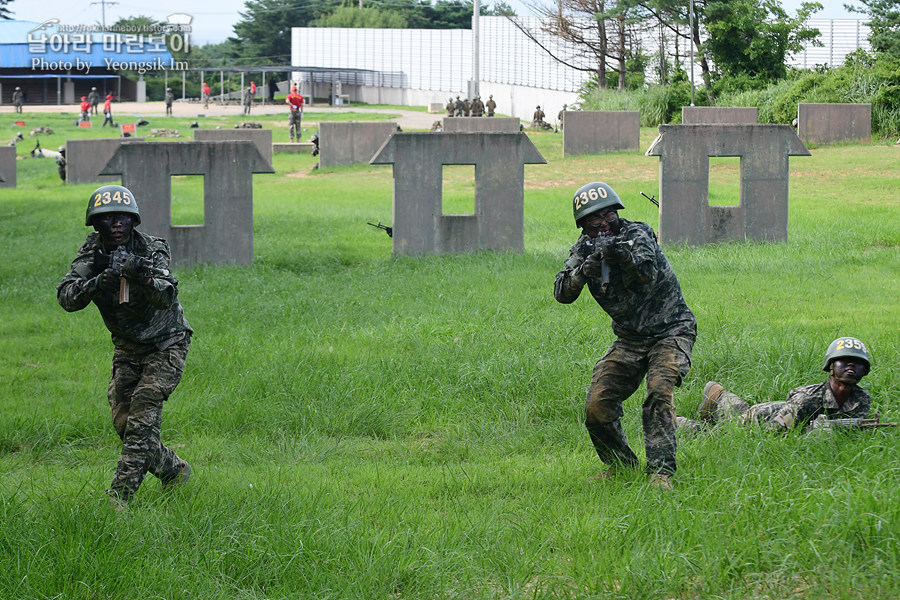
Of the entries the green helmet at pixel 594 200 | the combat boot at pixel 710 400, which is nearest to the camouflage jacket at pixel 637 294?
the green helmet at pixel 594 200

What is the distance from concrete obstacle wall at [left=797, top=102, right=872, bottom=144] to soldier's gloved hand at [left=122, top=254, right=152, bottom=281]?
25454 mm

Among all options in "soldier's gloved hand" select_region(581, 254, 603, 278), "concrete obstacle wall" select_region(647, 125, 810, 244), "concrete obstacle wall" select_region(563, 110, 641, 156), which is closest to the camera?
"soldier's gloved hand" select_region(581, 254, 603, 278)

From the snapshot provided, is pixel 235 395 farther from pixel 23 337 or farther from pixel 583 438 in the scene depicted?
pixel 23 337

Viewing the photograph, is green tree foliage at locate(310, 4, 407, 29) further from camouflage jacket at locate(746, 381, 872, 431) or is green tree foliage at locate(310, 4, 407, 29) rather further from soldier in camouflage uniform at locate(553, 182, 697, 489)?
soldier in camouflage uniform at locate(553, 182, 697, 489)

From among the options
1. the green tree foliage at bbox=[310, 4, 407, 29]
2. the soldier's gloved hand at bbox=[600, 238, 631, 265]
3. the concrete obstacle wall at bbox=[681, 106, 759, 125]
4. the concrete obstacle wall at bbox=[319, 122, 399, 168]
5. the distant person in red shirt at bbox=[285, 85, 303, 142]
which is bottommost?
the soldier's gloved hand at bbox=[600, 238, 631, 265]

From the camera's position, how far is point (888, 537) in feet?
16.4

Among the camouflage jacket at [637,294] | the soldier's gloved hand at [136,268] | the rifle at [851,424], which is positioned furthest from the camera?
the rifle at [851,424]

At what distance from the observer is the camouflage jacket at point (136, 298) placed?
5992 millimetres

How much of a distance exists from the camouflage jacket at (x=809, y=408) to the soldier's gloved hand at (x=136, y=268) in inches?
155

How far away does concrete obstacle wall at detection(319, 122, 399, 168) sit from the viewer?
99.0 feet

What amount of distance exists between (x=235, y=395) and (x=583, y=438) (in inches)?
109

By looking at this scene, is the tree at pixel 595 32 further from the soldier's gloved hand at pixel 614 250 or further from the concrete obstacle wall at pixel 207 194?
the soldier's gloved hand at pixel 614 250

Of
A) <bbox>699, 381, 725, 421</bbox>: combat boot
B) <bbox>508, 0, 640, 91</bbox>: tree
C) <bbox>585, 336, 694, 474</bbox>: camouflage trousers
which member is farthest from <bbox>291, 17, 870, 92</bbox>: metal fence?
<bbox>585, 336, 694, 474</bbox>: camouflage trousers

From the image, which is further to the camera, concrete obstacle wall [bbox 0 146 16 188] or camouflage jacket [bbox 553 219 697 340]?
concrete obstacle wall [bbox 0 146 16 188]
